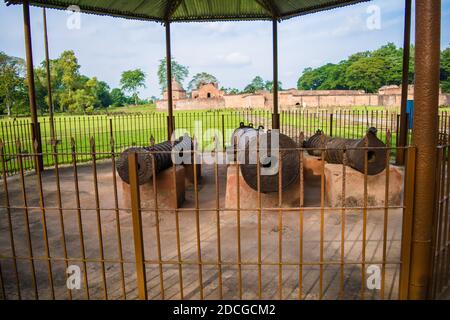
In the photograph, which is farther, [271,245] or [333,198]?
[333,198]

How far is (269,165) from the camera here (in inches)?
254

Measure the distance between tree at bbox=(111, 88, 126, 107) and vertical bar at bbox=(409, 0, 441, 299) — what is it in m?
90.4

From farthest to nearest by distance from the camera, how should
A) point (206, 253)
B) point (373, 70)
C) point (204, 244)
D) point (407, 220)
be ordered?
point (373, 70) < point (204, 244) < point (206, 253) < point (407, 220)

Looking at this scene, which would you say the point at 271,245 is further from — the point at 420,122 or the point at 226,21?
the point at 226,21

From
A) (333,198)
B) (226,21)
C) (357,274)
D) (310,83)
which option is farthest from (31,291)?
(310,83)

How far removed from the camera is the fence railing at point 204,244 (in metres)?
3.54

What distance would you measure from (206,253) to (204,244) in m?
0.38

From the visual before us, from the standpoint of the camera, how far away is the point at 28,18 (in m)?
10.1

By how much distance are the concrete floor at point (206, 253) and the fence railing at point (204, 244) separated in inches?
0.8

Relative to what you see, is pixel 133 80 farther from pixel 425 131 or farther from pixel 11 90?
pixel 425 131

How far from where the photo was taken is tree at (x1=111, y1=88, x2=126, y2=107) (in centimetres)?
9060

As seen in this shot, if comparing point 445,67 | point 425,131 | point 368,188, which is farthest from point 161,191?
point 445,67

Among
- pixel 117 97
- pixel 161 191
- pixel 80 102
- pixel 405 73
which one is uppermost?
pixel 117 97

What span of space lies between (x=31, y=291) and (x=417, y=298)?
164 inches
